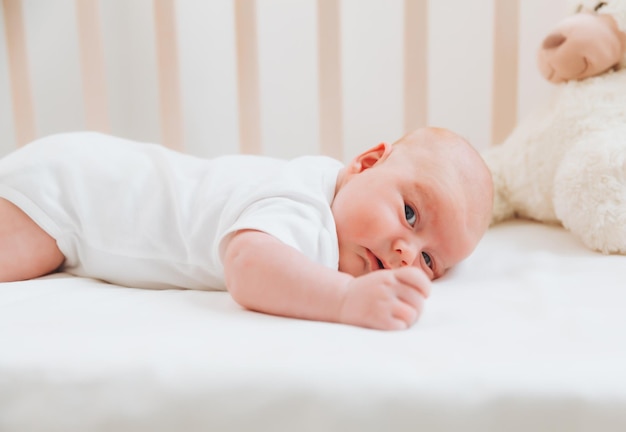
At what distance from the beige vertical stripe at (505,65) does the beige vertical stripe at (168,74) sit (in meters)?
0.61

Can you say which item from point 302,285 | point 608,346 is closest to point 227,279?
point 302,285

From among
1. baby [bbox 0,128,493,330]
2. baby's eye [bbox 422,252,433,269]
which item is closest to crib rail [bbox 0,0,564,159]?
baby [bbox 0,128,493,330]

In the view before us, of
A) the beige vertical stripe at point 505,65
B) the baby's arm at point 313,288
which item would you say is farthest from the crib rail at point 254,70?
the baby's arm at point 313,288

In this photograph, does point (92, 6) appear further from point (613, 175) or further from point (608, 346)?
point (608, 346)

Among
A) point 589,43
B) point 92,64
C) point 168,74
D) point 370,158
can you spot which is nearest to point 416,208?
point 370,158

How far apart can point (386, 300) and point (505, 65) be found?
815mm

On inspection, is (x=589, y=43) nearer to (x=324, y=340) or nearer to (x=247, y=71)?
(x=247, y=71)

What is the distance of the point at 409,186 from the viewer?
773 millimetres

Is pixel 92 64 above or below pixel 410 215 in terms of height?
above

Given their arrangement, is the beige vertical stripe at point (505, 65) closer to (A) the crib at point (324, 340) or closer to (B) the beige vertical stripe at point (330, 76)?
(A) the crib at point (324, 340)

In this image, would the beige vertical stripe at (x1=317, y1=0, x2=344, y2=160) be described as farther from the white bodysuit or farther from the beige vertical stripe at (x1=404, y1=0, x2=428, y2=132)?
the white bodysuit

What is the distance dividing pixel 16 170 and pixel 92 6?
23.7 inches

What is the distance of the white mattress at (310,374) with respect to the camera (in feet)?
1.51

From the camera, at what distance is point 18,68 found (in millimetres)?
1361
